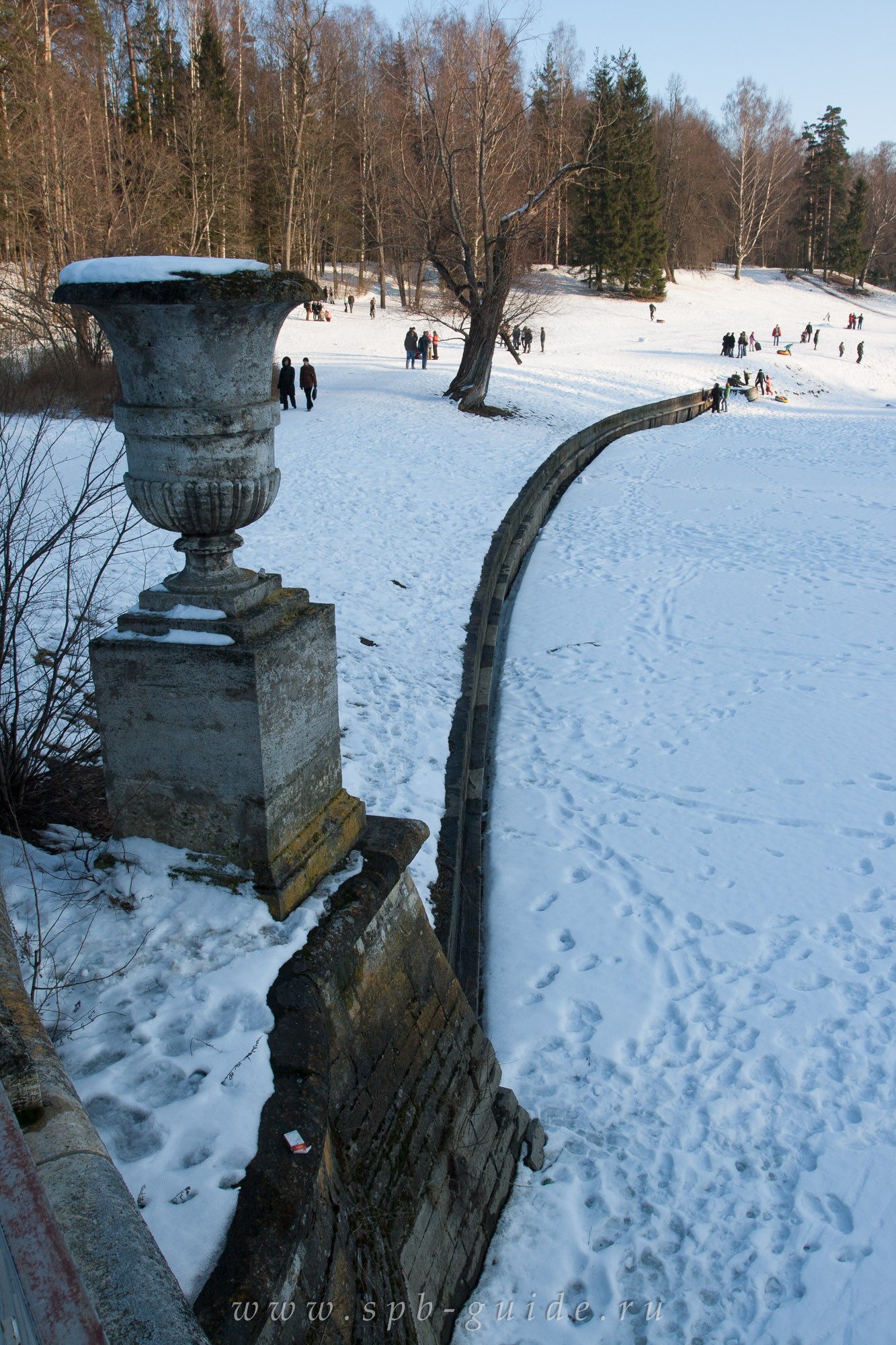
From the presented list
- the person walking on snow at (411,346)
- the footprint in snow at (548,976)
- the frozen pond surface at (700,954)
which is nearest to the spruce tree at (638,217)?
the person walking on snow at (411,346)

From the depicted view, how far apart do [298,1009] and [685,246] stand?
236 ft

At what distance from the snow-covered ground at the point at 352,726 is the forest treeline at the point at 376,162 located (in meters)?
3.81

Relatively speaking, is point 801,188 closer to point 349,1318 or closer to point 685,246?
point 685,246

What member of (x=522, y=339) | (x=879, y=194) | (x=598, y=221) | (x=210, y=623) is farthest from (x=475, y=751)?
(x=879, y=194)

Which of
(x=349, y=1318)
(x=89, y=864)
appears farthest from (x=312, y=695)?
(x=349, y=1318)

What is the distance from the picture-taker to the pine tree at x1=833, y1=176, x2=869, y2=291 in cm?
6569

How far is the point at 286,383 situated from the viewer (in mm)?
20703

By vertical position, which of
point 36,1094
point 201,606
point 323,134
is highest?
point 323,134

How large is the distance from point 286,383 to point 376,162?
113 ft

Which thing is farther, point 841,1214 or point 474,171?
Result: point 474,171

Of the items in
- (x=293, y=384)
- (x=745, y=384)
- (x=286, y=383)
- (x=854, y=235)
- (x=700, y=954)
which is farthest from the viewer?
(x=854, y=235)

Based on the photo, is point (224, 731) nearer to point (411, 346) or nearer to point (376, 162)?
point (411, 346)

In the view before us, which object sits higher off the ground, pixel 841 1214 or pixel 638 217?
pixel 638 217

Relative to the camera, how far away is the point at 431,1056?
3707 millimetres
